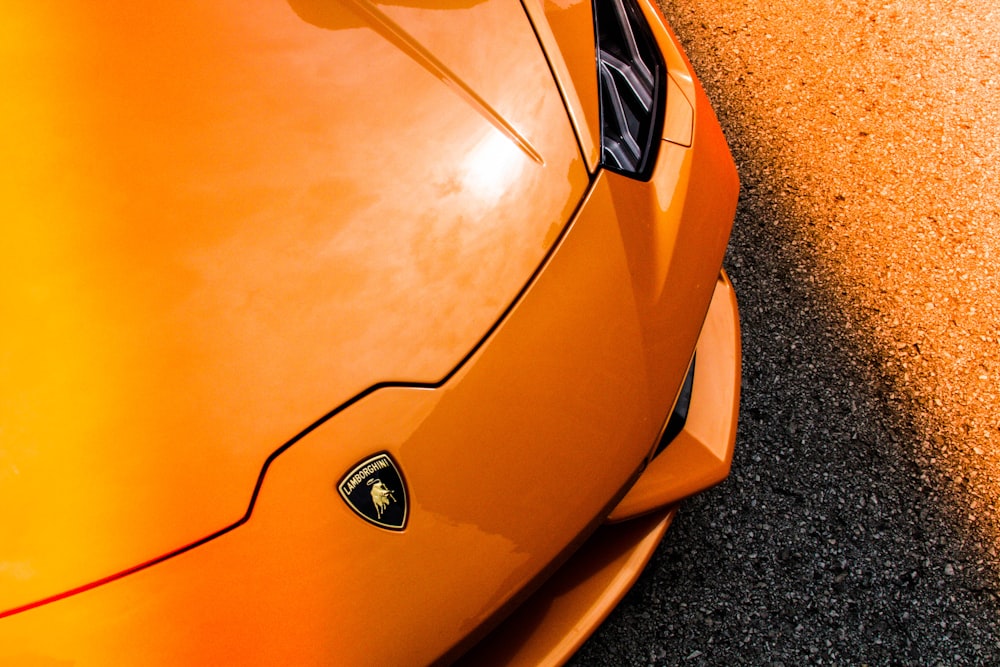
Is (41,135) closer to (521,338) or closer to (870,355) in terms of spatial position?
(521,338)

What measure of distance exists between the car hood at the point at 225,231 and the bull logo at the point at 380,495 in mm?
110

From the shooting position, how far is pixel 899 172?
232 centimetres

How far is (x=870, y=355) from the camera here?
79.7 inches

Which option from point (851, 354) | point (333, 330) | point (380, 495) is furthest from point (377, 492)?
point (851, 354)

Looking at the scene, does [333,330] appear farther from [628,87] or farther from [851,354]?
[851,354]

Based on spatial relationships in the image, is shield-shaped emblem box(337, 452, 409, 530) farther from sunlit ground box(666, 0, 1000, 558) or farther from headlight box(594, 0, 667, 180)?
sunlit ground box(666, 0, 1000, 558)

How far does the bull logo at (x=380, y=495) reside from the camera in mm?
1126

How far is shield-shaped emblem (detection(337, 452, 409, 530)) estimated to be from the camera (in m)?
1.12

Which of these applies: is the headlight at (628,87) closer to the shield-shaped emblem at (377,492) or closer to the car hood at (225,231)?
the car hood at (225,231)

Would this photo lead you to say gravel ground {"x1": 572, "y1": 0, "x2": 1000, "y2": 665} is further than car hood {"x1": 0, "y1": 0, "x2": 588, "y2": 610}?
Yes

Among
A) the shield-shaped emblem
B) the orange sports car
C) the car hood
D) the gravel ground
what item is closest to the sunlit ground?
the gravel ground

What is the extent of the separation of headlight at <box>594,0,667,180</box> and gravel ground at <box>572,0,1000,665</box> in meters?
0.72

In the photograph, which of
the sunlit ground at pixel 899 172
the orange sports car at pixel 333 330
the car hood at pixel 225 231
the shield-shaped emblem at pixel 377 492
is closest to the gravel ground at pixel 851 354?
the sunlit ground at pixel 899 172

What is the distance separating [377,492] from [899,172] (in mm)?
1748
